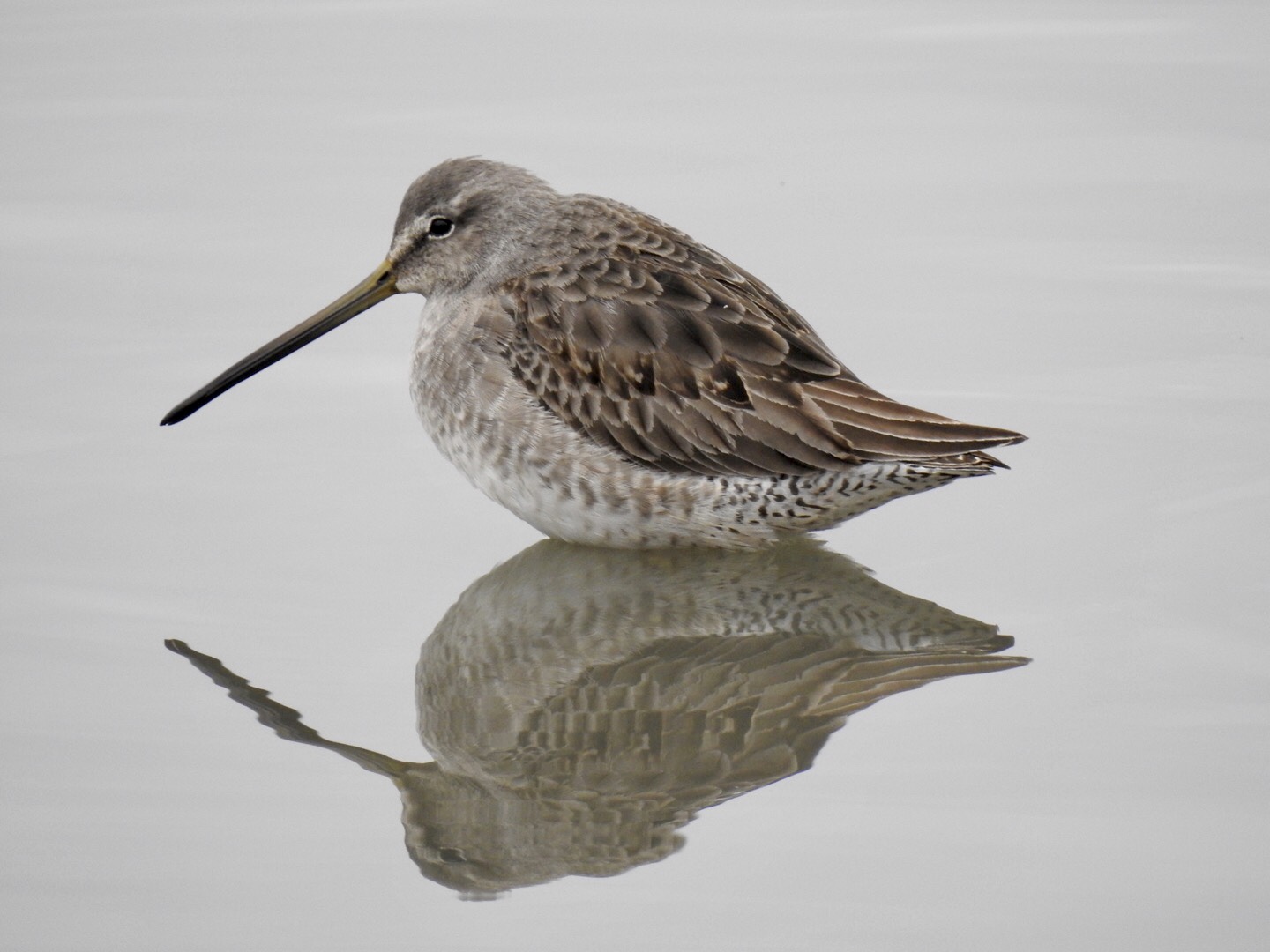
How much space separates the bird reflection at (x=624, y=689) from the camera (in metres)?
4.39

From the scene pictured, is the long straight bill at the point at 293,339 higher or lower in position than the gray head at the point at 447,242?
lower

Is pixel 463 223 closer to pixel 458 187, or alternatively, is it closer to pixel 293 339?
pixel 458 187

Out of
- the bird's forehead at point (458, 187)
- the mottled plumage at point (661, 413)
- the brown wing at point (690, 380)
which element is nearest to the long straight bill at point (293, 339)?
the bird's forehead at point (458, 187)

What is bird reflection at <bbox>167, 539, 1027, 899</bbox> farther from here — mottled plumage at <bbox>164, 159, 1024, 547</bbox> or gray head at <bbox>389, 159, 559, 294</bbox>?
gray head at <bbox>389, 159, 559, 294</bbox>

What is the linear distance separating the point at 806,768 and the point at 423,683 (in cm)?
106

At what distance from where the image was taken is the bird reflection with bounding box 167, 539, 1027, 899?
439 cm

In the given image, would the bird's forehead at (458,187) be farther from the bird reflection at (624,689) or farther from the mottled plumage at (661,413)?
the bird reflection at (624,689)

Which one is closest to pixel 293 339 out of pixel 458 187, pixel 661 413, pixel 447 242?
pixel 447 242

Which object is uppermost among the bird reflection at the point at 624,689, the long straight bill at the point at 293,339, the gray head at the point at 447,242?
the gray head at the point at 447,242

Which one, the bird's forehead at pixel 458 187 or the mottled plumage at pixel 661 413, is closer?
the mottled plumage at pixel 661 413

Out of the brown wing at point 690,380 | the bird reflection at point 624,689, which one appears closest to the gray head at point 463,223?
the brown wing at point 690,380

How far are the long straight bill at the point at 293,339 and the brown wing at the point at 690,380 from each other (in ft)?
2.33

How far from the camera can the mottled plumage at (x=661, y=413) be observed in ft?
18.0

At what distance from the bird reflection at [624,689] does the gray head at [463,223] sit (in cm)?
92
